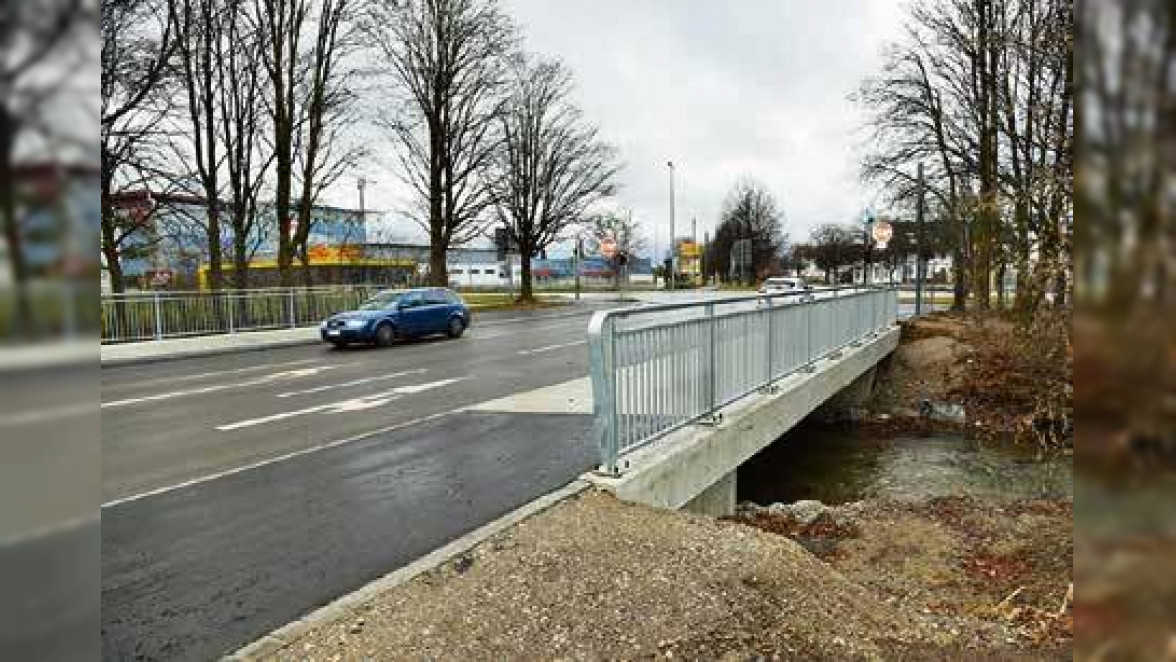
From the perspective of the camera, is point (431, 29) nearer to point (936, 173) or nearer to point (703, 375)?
point (936, 173)

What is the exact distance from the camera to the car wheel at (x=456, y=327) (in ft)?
69.3

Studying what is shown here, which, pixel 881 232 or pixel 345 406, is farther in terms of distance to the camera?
pixel 881 232

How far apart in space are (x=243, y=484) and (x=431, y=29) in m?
30.3

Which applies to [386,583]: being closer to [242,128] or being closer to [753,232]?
[242,128]

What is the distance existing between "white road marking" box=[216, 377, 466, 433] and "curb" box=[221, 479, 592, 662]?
4.97 metres

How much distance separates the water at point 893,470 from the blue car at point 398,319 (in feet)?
31.7

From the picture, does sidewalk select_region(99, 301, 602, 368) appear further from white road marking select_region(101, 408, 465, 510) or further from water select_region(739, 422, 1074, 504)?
water select_region(739, 422, 1074, 504)

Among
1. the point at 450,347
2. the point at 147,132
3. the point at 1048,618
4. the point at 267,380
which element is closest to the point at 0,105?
the point at 1048,618

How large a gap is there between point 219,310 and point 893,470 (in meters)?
17.8

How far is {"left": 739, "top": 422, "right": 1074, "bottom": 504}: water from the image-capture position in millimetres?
10492

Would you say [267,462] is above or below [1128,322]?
below

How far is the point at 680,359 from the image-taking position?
6.67 m

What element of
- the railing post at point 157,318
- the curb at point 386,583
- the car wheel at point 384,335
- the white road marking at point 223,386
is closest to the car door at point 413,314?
the car wheel at point 384,335

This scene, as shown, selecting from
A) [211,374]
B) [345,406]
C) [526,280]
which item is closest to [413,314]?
[211,374]
